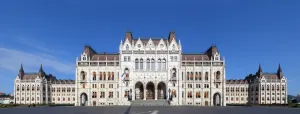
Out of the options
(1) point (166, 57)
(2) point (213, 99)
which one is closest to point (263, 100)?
(2) point (213, 99)

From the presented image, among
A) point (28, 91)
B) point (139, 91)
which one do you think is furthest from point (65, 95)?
point (139, 91)

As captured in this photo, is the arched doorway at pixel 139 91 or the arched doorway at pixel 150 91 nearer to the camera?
the arched doorway at pixel 139 91

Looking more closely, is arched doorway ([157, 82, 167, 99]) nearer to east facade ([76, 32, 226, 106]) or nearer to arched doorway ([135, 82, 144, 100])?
east facade ([76, 32, 226, 106])

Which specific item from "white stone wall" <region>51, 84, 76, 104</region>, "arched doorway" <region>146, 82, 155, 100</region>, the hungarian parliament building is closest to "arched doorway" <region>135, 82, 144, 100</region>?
the hungarian parliament building

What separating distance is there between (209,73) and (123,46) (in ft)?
114

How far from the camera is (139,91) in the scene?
124125 millimetres

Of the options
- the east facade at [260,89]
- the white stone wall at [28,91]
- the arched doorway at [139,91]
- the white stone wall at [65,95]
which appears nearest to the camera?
the arched doorway at [139,91]

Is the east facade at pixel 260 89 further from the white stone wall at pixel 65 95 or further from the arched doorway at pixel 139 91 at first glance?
the white stone wall at pixel 65 95

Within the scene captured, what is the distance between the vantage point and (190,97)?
404 feet

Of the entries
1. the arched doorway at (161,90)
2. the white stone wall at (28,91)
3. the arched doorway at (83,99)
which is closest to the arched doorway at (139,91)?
the arched doorway at (161,90)

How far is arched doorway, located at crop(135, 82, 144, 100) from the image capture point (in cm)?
12319

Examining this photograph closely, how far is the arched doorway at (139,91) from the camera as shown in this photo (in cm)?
12319

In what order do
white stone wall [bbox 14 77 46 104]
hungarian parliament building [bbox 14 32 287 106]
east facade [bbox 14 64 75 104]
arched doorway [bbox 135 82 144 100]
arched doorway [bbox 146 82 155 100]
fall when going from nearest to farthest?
hungarian parliament building [bbox 14 32 287 106], arched doorway [bbox 135 82 144 100], arched doorway [bbox 146 82 155 100], white stone wall [bbox 14 77 46 104], east facade [bbox 14 64 75 104]

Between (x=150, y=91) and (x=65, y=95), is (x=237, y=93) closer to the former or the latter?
(x=150, y=91)
